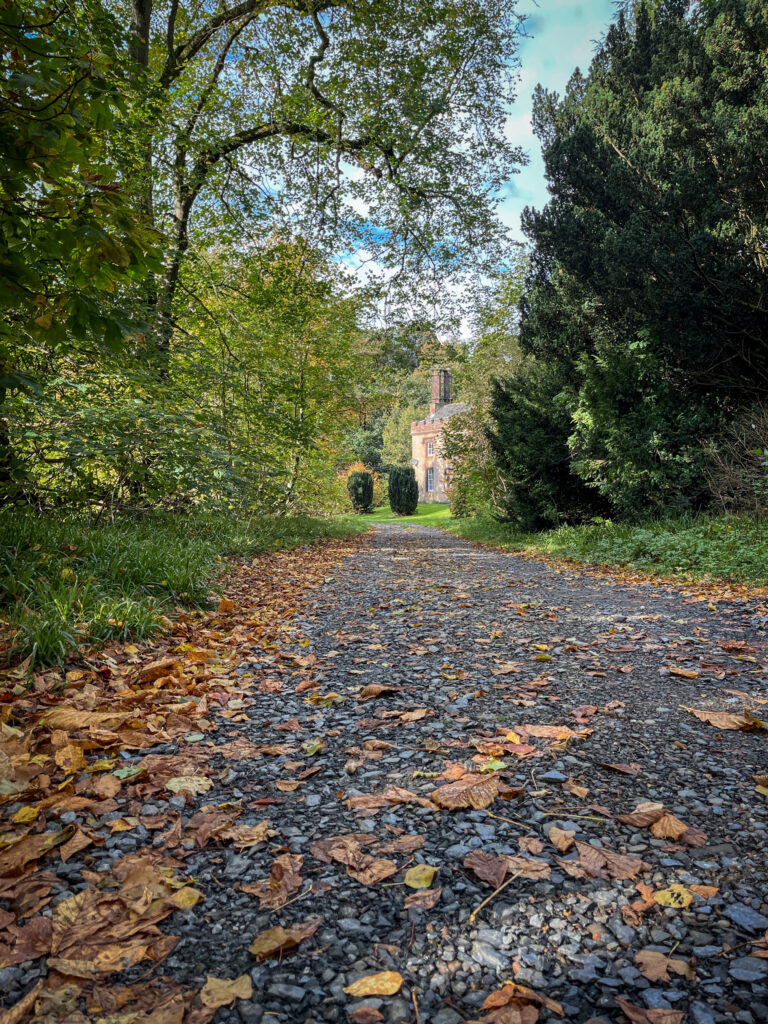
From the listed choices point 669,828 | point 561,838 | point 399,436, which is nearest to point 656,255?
point 669,828

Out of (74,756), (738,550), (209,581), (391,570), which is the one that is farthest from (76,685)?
(738,550)

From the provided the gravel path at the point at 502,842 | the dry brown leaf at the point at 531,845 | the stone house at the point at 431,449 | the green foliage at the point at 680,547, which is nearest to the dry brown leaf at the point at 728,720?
the gravel path at the point at 502,842

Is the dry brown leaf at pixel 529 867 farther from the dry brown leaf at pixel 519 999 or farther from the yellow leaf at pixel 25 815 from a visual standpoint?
the yellow leaf at pixel 25 815

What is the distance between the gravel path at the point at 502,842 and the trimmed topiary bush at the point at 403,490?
27.2m

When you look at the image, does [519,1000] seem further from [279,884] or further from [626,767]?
[626,767]

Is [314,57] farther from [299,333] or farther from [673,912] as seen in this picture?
[673,912]

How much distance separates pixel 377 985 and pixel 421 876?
0.36 meters

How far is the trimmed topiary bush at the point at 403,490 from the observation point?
1211 inches

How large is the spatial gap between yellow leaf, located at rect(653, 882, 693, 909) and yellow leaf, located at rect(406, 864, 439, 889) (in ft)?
1.99

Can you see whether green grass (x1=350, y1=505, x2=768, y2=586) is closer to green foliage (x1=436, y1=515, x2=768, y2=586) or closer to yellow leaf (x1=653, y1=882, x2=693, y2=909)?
green foliage (x1=436, y1=515, x2=768, y2=586)

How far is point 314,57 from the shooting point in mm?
9773

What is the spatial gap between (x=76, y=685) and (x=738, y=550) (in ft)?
21.7

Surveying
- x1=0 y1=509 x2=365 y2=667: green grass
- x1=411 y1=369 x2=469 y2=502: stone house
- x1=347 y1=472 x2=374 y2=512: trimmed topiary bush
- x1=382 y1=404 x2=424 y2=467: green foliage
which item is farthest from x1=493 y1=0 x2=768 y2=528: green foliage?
x1=411 y1=369 x2=469 y2=502: stone house

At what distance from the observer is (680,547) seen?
682 centimetres
